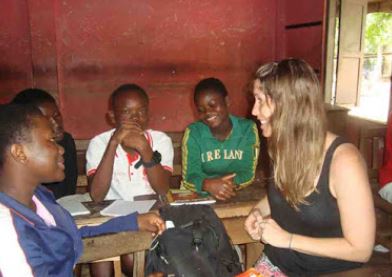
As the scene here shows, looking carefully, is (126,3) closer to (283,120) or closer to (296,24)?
(296,24)

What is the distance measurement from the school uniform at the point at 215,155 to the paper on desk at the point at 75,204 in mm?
729

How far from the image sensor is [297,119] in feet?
5.27

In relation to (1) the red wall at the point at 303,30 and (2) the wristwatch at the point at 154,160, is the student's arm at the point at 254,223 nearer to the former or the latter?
(2) the wristwatch at the point at 154,160

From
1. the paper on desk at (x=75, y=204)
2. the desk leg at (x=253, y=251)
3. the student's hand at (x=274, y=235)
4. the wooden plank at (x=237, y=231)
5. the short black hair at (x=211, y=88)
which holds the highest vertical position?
the short black hair at (x=211, y=88)

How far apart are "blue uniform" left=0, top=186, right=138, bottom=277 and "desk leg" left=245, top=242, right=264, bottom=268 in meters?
0.97

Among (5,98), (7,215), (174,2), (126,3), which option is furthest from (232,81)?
(7,215)

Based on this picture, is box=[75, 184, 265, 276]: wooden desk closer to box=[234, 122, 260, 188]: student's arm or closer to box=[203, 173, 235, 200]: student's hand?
box=[203, 173, 235, 200]: student's hand

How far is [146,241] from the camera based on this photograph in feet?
5.37

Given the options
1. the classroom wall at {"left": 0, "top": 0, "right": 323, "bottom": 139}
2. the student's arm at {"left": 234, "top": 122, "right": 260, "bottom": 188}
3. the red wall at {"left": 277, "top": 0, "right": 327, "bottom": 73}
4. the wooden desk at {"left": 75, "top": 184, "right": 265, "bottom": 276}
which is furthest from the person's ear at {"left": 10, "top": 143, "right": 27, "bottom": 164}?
the red wall at {"left": 277, "top": 0, "right": 327, "bottom": 73}

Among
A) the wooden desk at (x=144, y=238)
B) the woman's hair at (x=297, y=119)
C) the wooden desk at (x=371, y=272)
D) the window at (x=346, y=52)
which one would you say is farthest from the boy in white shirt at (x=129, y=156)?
the window at (x=346, y=52)

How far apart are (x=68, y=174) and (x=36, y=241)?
4.70 ft

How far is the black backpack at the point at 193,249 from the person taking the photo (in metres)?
1.54

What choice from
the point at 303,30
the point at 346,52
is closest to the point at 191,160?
the point at 303,30

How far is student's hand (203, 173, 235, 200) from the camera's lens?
227cm
